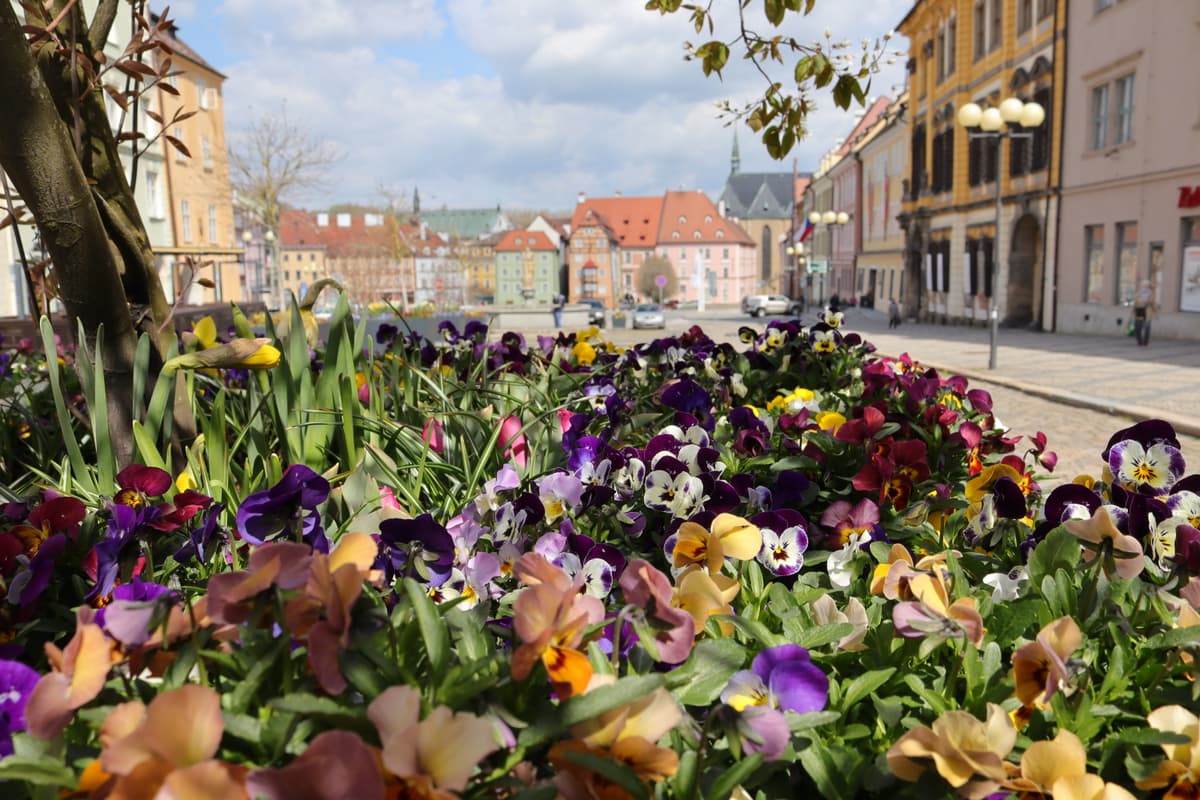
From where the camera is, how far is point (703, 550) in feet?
5.57

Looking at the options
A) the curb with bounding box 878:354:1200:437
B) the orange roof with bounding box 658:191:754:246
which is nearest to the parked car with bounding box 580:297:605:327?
the curb with bounding box 878:354:1200:437

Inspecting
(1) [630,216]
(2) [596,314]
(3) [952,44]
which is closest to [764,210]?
(1) [630,216]

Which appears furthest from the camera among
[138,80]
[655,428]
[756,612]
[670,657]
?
[655,428]

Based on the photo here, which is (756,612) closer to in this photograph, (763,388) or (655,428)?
(655,428)

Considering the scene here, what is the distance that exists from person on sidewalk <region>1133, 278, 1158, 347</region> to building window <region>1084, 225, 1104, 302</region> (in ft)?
9.80

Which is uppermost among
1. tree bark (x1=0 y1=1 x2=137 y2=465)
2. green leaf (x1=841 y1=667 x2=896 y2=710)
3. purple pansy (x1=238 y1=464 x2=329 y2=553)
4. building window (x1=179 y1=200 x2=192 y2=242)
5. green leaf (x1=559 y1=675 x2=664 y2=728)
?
building window (x1=179 y1=200 x2=192 y2=242)

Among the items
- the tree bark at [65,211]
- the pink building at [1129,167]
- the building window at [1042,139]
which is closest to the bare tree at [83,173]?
the tree bark at [65,211]

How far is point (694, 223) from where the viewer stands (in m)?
112

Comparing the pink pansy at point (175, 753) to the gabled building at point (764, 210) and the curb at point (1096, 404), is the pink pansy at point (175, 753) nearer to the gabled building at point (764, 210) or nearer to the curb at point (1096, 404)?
the curb at point (1096, 404)

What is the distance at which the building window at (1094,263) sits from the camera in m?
23.7

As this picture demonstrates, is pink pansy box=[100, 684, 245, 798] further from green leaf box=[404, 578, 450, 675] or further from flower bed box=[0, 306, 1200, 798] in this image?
green leaf box=[404, 578, 450, 675]

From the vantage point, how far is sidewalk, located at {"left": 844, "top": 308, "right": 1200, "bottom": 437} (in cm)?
1101

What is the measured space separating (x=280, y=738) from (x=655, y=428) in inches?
85.5

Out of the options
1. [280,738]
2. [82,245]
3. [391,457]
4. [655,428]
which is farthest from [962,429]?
[82,245]
